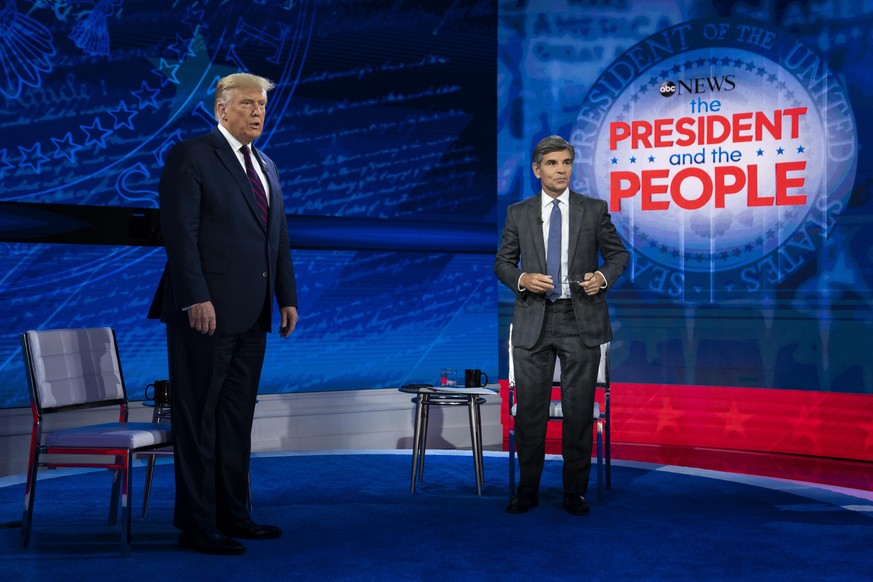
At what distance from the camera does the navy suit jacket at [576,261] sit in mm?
4113

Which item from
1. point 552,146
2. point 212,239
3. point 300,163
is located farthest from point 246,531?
point 300,163

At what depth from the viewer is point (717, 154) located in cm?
596

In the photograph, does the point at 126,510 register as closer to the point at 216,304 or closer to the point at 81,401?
the point at 81,401

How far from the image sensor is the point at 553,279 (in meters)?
4.13

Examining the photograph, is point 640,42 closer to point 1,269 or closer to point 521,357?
point 521,357

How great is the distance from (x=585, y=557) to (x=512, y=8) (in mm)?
4003

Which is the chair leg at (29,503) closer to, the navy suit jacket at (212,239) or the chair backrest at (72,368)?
the chair backrest at (72,368)

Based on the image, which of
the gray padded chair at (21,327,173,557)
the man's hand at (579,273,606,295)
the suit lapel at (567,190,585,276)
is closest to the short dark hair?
the suit lapel at (567,190,585,276)

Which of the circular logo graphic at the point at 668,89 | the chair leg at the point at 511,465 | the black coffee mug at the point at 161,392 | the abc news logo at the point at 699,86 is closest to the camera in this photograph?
the chair leg at the point at 511,465

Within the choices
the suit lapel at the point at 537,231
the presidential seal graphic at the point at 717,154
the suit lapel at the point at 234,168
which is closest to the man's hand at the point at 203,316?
the suit lapel at the point at 234,168

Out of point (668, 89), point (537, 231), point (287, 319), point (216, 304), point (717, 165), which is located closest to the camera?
point (216, 304)

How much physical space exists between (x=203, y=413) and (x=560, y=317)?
1522 mm

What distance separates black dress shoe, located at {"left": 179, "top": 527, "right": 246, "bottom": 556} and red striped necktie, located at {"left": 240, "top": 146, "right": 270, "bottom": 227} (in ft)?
3.57

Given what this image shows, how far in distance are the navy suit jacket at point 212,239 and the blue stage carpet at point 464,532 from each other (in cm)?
84
